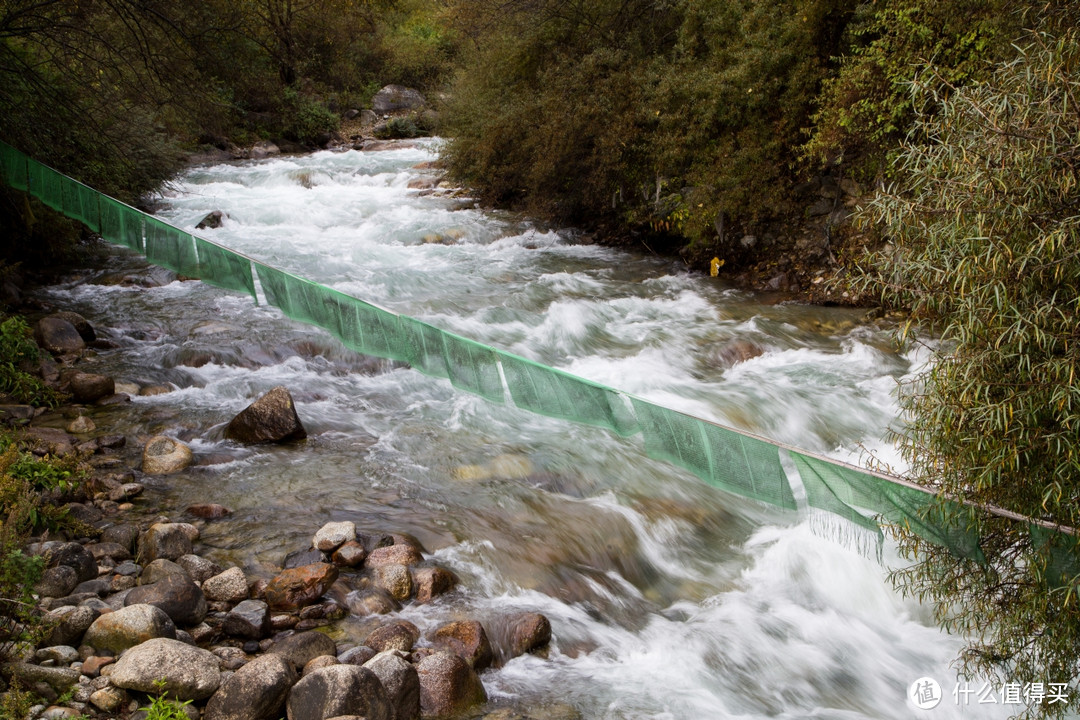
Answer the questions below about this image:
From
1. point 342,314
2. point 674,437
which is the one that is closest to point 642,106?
point 342,314

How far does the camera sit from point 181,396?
9.54 metres

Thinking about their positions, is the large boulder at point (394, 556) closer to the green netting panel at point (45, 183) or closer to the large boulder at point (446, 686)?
the large boulder at point (446, 686)

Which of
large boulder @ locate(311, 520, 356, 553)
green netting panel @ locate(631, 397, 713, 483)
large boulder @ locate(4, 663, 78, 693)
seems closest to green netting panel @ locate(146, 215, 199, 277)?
large boulder @ locate(311, 520, 356, 553)

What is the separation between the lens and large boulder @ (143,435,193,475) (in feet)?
24.9

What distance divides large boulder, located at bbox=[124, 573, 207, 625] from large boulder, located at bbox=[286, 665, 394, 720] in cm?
116

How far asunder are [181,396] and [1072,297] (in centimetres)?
912

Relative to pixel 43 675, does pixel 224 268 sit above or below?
above

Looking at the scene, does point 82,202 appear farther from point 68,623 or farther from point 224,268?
point 68,623

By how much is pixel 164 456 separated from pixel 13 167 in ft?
18.9

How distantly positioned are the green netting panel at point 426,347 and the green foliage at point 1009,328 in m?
4.03

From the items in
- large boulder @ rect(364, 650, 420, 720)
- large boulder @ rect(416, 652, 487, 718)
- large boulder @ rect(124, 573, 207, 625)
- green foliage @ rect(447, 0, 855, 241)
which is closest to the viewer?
large boulder @ rect(364, 650, 420, 720)

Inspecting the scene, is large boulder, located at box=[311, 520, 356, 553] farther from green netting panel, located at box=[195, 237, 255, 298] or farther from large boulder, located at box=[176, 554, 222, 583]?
green netting panel, located at box=[195, 237, 255, 298]

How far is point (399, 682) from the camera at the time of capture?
479cm

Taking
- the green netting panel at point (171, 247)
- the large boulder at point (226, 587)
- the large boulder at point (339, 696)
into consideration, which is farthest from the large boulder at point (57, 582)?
the green netting panel at point (171, 247)
